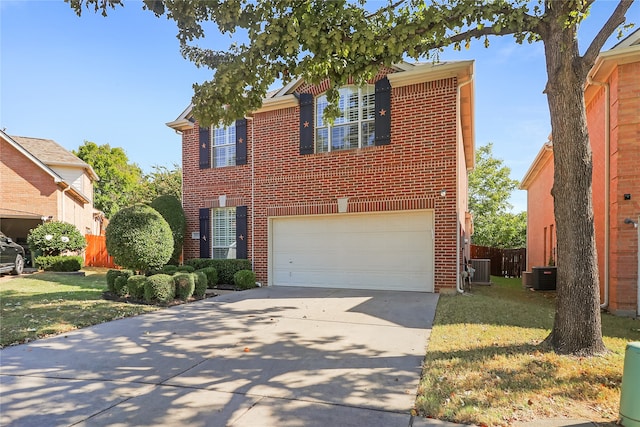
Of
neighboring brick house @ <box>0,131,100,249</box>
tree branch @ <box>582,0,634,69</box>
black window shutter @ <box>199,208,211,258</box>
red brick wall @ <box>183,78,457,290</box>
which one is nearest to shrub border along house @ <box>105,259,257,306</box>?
black window shutter @ <box>199,208,211,258</box>

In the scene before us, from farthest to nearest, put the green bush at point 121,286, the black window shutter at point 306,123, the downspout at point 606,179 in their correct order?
1. the black window shutter at point 306,123
2. the green bush at point 121,286
3. the downspout at point 606,179

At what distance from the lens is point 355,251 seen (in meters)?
10.9

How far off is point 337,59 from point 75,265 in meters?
14.6

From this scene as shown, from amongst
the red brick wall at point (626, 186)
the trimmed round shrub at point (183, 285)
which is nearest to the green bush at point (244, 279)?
the trimmed round shrub at point (183, 285)

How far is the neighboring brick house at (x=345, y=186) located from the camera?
981 centimetres

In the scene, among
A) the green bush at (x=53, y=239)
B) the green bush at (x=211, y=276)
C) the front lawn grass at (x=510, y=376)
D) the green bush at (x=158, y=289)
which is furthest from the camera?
the green bush at (x=53, y=239)

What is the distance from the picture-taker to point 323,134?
452 inches

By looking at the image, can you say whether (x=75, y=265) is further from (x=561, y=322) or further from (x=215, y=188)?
(x=561, y=322)

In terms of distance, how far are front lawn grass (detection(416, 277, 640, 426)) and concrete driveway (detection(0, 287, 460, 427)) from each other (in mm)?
306

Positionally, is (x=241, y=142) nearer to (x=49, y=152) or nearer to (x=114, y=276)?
(x=114, y=276)

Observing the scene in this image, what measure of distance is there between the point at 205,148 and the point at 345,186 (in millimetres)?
5617

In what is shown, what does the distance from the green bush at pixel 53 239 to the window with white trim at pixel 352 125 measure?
40.2 feet

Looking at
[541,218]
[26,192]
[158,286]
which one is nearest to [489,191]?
[541,218]

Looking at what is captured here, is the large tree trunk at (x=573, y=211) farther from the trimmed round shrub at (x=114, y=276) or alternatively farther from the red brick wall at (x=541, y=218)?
the red brick wall at (x=541, y=218)
